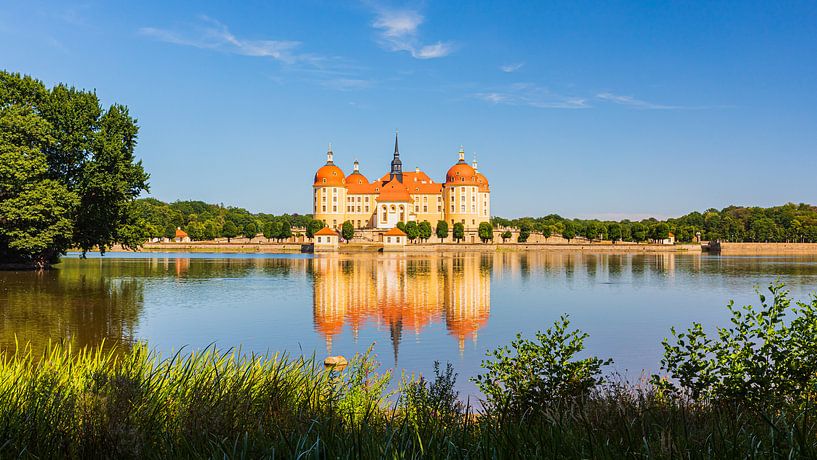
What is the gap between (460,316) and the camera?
1958cm

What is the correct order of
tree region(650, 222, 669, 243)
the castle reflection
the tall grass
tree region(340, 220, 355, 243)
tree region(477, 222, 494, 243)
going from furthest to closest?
tree region(477, 222, 494, 243)
tree region(650, 222, 669, 243)
tree region(340, 220, 355, 243)
the castle reflection
the tall grass

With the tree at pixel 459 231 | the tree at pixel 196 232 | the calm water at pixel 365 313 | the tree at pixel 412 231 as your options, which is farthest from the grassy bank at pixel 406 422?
the tree at pixel 459 231

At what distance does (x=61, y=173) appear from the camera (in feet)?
97.6

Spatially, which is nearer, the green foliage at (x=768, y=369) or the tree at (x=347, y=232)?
the green foliage at (x=768, y=369)

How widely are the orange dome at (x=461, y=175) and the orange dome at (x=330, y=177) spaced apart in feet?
59.0

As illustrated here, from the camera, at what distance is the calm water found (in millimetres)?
13789

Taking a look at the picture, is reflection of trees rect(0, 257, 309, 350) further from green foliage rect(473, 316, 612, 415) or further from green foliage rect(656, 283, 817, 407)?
green foliage rect(656, 283, 817, 407)

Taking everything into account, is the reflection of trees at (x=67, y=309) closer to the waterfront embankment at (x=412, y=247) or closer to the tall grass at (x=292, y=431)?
the tall grass at (x=292, y=431)

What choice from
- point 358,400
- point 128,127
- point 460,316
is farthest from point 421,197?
point 358,400

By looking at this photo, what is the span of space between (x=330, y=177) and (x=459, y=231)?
24198 millimetres

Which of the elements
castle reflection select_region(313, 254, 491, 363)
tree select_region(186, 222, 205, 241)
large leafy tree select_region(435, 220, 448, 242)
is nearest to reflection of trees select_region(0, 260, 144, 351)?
castle reflection select_region(313, 254, 491, 363)

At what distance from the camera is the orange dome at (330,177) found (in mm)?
106000

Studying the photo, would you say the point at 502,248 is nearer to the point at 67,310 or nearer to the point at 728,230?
the point at 728,230

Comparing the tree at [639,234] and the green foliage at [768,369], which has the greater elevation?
the tree at [639,234]
